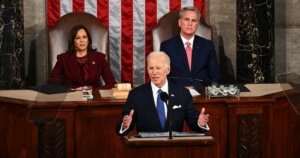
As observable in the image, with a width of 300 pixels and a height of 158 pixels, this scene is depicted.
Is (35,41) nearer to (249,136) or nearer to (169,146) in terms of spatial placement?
(249,136)

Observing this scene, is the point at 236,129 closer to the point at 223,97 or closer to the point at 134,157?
the point at 223,97

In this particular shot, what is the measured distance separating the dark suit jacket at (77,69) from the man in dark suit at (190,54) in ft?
2.42

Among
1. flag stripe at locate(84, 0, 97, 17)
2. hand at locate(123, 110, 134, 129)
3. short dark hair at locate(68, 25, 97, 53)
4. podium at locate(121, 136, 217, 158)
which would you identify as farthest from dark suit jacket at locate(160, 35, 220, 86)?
podium at locate(121, 136, 217, 158)

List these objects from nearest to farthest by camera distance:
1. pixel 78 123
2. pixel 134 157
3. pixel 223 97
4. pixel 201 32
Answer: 1. pixel 134 157
2. pixel 78 123
3. pixel 223 97
4. pixel 201 32

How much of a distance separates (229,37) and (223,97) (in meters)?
2.88

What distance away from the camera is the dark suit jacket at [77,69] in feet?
17.9

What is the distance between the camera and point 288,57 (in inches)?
264

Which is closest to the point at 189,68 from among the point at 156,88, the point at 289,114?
the point at 289,114

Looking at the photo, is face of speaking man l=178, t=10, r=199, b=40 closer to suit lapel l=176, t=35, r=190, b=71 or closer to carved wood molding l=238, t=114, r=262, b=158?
suit lapel l=176, t=35, r=190, b=71

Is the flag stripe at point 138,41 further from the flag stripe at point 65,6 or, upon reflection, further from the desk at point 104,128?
the desk at point 104,128

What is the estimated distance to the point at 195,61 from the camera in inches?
211

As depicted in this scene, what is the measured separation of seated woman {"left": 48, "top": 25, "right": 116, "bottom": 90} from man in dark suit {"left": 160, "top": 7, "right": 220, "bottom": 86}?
0.77 m

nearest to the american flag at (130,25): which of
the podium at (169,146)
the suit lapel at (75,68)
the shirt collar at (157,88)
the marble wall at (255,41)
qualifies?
the marble wall at (255,41)

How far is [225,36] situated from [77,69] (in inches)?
93.3
